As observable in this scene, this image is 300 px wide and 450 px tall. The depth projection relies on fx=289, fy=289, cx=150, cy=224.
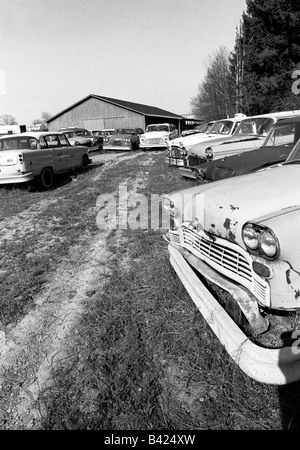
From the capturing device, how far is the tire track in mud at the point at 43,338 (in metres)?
1.82

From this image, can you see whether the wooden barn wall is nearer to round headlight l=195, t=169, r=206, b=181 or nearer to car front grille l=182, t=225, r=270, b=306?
round headlight l=195, t=169, r=206, b=181

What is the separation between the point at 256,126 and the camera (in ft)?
28.0

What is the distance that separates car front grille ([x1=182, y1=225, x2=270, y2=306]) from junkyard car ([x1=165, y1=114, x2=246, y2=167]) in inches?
275

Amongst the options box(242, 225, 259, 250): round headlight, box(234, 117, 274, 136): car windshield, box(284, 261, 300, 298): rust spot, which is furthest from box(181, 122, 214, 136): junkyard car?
box(284, 261, 300, 298): rust spot

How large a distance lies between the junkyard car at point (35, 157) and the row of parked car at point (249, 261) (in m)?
5.43

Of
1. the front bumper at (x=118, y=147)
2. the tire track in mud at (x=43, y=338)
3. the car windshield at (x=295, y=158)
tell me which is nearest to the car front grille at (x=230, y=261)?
the tire track in mud at (x=43, y=338)

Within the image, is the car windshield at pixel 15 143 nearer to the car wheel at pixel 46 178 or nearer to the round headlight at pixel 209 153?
the car wheel at pixel 46 178

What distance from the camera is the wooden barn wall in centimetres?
3347

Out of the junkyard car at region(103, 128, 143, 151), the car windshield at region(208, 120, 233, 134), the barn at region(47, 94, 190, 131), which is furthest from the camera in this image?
the barn at region(47, 94, 190, 131)

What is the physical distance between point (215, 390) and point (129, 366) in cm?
61

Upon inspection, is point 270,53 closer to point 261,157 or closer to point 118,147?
point 118,147

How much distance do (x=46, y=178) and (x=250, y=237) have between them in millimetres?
7471

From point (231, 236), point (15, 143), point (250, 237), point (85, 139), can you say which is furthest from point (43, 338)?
point (85, 139)
